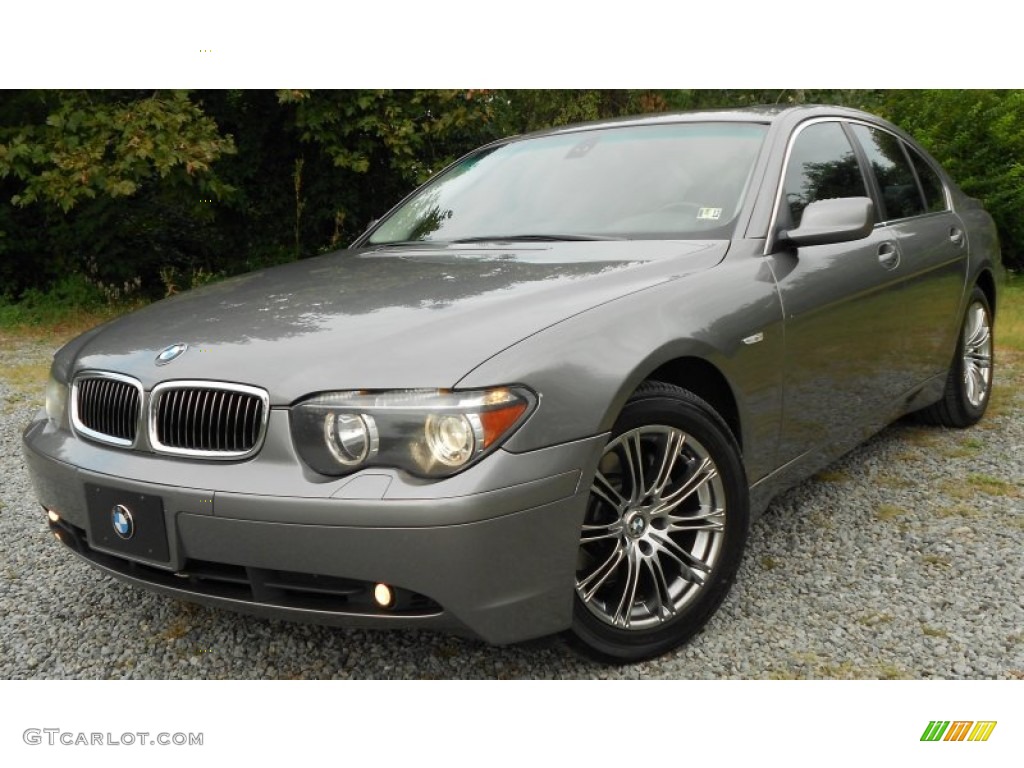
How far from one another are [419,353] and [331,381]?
8.7 inches

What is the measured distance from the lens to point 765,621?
2.87 m

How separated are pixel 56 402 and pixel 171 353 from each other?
607 mm

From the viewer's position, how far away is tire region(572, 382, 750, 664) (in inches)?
96.8

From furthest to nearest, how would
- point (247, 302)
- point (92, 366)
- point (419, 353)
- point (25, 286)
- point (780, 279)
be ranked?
1. point (25, 286)
2. point (780, 279)
3. point (247, 302)
4. point (92, 366)
5. point (419, 353)

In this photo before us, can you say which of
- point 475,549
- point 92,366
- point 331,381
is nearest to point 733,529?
point 475,549

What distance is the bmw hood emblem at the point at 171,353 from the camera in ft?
8.09

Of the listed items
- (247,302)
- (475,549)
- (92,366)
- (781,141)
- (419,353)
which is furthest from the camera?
(781,141)

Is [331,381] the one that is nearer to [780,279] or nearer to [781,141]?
[780,279]

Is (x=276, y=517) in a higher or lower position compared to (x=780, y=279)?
lower

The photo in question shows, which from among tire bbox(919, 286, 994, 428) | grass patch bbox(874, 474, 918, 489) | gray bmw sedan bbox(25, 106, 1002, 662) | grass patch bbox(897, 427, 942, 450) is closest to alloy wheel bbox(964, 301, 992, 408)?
tire bbox(919, 286, 994, 428)

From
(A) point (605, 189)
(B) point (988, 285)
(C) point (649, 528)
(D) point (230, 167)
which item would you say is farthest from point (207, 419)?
(D) point (230, 167)

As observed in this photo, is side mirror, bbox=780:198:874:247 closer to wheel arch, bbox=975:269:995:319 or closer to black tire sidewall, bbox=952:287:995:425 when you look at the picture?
black tire sidewall, bbox=952:287:995:425

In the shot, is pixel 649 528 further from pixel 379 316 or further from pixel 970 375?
pixel 970 375

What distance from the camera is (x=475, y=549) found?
2068mm
